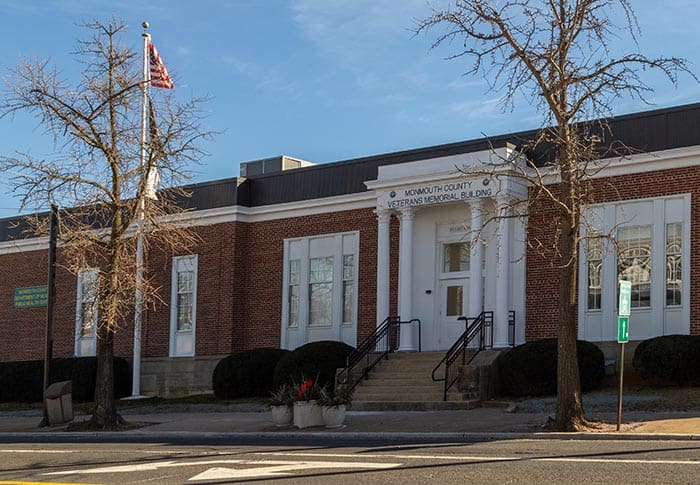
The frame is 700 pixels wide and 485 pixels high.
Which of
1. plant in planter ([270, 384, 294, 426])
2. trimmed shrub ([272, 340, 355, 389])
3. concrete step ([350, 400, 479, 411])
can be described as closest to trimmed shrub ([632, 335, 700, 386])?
concrete step ([350, 400, 479, 411])

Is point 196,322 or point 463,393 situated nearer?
point 463,393

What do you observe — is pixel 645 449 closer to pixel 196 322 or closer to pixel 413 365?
pixel 413 365

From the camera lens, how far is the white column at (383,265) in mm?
29938

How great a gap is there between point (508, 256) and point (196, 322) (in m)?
11.6

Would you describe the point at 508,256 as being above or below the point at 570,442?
above

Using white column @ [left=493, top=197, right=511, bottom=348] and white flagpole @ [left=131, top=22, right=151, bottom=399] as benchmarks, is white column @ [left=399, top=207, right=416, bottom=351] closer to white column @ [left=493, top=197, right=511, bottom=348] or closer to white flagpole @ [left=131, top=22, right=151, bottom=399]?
white column @ [left=493, top=197, right=511, bottom=348]

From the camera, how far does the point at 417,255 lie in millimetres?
30578

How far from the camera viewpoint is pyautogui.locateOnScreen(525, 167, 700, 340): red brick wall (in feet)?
82.7

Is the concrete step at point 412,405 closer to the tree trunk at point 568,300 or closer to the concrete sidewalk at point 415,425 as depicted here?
the concrete sidewalk at point 415,425

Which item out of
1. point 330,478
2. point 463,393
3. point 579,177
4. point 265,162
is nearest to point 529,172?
point 463,393

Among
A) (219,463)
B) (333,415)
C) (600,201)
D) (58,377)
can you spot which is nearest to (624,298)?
(333,415)

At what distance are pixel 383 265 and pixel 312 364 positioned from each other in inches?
149

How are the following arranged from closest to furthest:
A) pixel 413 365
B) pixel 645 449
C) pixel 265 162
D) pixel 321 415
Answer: pixel 645 449 < pixel 321 415 < pixel 413 365 < pixel 265 162

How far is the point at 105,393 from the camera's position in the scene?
982 inches
